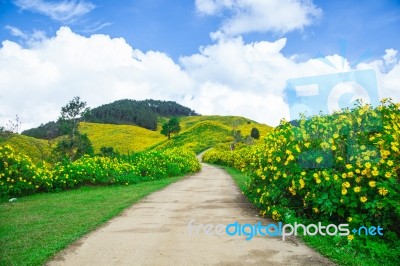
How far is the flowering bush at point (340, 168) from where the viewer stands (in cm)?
601

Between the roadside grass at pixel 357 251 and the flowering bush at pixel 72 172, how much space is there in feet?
36.0

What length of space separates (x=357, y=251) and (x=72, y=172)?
41.4ft

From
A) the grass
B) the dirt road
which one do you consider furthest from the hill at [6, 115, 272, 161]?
the dirt road

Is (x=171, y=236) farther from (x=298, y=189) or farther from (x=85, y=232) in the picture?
(x=298, y=189)

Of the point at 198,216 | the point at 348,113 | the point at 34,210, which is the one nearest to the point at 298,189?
the point at 348,113

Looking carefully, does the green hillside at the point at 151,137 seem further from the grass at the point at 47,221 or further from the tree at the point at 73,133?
the grass at the point at 47,221

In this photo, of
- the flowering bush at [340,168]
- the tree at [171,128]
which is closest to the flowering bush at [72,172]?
the flowering bush at [340,168]

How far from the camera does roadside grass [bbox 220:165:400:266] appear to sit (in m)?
5.26

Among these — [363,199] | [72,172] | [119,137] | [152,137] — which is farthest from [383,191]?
[152,137]

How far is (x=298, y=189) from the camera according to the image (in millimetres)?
7496

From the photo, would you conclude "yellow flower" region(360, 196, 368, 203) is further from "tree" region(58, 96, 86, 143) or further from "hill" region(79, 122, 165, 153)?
"hill" region(79, 122, 165, 153)

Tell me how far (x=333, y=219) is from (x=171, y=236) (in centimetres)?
298

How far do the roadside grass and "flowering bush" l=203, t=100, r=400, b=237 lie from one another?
347 mm

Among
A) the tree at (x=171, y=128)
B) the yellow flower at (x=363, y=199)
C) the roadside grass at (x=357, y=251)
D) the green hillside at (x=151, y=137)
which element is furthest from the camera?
the tree at (x=171, y=128)
